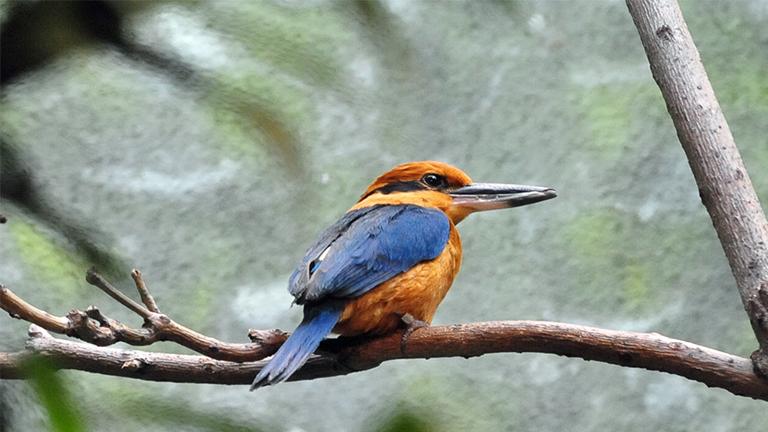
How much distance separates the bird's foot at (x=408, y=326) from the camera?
219 centimetres

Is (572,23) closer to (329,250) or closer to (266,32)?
(266,32)

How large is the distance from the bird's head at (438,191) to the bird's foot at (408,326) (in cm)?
51

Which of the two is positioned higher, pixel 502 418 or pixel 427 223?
pixel 427 223

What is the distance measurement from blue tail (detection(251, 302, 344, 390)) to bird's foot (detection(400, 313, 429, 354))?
0.15 meters

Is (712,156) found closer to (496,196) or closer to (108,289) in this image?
(496,196)

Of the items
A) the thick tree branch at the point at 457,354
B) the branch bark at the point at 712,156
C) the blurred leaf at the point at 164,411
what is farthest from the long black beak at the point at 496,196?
the blurred leaf at the point at 164,411

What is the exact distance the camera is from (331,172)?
4.01 meters

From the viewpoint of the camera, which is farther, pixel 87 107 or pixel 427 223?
pixel 87 107

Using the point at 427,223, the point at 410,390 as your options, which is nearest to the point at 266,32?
the point at 410,390

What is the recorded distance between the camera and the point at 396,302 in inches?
91.4

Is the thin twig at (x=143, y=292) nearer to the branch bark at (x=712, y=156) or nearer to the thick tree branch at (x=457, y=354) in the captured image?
the thick tree branch at (x=457, y=354)

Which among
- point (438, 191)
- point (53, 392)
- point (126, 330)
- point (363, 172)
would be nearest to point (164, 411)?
point (363, 172)

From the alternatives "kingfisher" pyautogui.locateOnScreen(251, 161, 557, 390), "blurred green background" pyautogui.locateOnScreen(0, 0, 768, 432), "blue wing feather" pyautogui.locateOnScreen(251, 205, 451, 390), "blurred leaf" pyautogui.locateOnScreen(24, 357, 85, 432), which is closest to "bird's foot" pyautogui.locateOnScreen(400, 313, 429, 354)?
"kingfisher" pyautogui.locateOnScreen(251, 161, 557, 390)

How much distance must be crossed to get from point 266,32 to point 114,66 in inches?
25.0
